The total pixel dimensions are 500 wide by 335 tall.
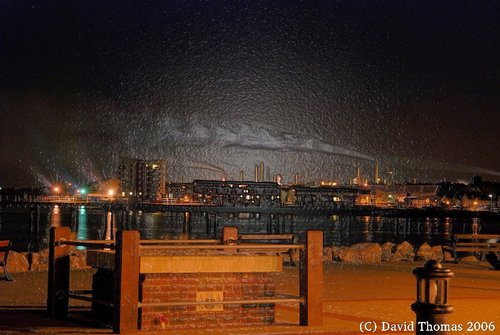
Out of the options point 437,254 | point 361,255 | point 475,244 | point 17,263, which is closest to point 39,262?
point 17,263

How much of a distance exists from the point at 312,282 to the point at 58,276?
381 cm

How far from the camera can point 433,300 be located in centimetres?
775

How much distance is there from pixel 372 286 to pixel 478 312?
4.12 meters

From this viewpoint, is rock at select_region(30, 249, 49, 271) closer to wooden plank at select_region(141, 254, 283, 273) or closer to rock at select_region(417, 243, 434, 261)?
wooden plank at select_region(141, 254, 283, 273)

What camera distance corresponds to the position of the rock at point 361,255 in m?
24.7

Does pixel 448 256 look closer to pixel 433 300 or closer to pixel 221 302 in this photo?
pixel 221 302

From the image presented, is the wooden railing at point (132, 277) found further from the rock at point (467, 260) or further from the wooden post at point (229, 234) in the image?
the rock at point (467, 260)

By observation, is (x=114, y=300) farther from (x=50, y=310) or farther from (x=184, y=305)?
(x=50, y=310)

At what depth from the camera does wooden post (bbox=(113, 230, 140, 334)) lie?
32.7ft

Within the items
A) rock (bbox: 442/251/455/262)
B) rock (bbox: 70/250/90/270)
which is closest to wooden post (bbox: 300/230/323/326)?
rock (bbox: 70/250/90/270)

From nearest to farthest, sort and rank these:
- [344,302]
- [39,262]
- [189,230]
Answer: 1. [344,302]
2. [39,262]
3. [189,230]

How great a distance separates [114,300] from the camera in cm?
1012

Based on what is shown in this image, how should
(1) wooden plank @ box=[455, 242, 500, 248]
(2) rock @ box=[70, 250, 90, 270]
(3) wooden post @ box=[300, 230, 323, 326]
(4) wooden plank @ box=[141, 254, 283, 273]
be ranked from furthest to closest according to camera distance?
(1) wooden plank @ box=[455, 242, 500, 248] < (2) rock @ box=[70, 250, 90, 270] < (3) wooden post @ box=[300, 230, 323, 326] < (4) wooden plank @ box=[141, 254, 283, 273]

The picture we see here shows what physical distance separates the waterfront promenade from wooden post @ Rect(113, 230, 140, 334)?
28 centimetres
